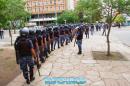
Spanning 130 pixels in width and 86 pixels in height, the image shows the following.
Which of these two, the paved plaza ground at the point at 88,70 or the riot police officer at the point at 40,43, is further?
the riot police officer at the point at 40,43

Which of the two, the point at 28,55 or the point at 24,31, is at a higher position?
the point at 24,31

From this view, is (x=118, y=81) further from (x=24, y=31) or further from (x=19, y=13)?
(x=19, y=13)

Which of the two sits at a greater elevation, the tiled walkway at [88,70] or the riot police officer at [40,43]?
the riot police officer at [40,43]

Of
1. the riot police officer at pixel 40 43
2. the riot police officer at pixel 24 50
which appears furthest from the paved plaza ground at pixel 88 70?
the riot police officer at pixel 24 50

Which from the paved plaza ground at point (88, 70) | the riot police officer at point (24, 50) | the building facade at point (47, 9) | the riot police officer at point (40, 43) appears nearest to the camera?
the riot police officer at point (24, 50)

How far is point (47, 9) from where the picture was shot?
395 feet

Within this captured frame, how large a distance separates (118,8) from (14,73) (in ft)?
24.6

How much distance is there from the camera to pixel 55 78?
10688 millimetres

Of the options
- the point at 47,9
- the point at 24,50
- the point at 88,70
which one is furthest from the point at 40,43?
the point at 47,9

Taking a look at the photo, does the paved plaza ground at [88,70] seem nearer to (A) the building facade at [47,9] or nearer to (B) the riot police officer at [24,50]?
(B) the riot police officer at [24,50]

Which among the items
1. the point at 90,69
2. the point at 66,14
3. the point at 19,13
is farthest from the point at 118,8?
the point at 66,14

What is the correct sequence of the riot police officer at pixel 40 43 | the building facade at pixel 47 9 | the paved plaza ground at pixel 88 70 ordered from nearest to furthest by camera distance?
1. the paved plaza ground at pixel 88 70
2. the riot police officer at pixel 40 43
3. the building facade at pixel 47 9

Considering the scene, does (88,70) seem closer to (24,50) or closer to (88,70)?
(88,70)

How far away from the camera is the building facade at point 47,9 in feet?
387
